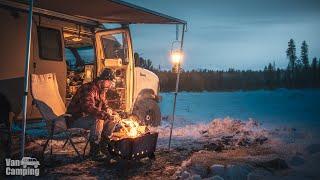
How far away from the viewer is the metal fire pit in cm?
579

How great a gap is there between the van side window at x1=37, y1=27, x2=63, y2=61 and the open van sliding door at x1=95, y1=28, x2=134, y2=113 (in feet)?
4.41

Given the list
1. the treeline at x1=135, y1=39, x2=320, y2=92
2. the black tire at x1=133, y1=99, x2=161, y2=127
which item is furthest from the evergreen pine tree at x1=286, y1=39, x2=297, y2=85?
the black tire at x1=133, y1=99, x2=161, y2=127

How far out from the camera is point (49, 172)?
581 cm

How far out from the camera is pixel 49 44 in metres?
8.11

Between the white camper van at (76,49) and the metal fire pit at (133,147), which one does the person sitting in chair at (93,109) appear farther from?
the white camper van at (76,49)

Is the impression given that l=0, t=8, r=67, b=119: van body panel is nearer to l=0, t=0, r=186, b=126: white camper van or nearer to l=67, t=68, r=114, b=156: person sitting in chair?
l=0, t=0, r=186, b=126: white camper van

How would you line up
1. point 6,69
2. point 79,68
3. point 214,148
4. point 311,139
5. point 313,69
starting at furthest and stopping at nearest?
point 313,69
point 79,68
point 311,139
point 214,148
point 6,69

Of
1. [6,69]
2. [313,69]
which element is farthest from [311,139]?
[313,69]

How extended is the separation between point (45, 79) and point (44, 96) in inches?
15.3

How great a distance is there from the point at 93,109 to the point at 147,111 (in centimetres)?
393

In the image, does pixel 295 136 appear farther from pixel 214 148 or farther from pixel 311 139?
pixel 214 148

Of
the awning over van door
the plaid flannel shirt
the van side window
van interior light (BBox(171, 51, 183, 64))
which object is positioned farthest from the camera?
van interior light (BBox(171, 51, 183, 64))

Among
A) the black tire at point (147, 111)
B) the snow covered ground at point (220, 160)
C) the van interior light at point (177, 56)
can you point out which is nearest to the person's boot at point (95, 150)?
the snow covered ground at point (220, 160)

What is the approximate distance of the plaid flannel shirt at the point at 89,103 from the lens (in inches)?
257
